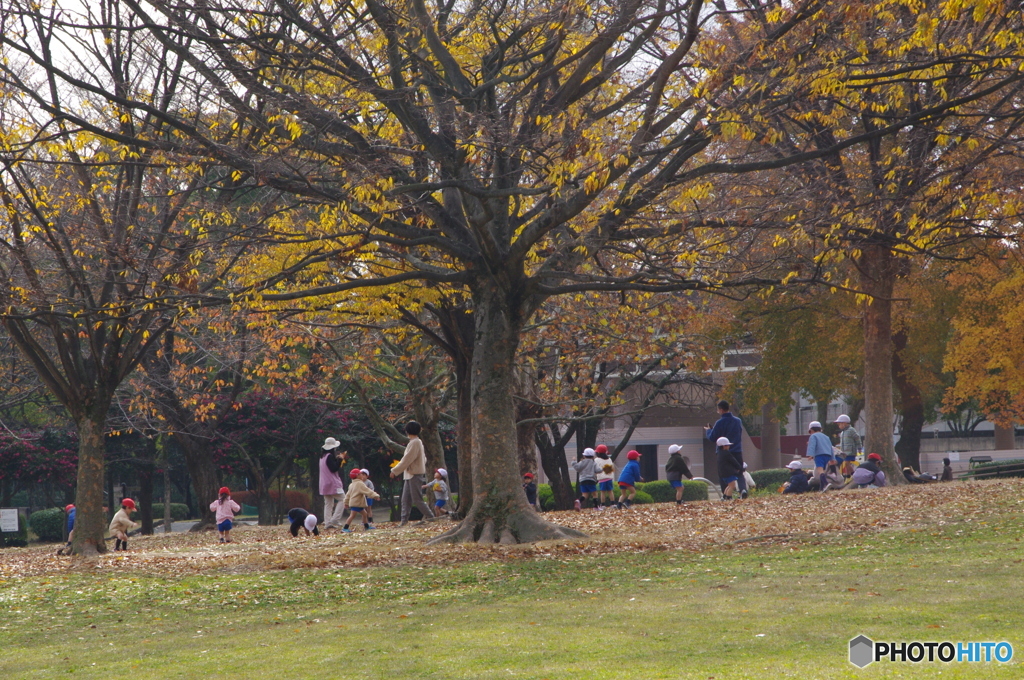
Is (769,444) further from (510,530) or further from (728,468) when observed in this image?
(510,530)

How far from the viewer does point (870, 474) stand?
1888 centimetres

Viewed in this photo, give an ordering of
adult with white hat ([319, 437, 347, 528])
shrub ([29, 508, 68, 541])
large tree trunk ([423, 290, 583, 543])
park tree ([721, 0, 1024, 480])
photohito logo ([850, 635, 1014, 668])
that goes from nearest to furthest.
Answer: photohito logo ([850, 635, 1014, 668])
park tree ([721, 0, 1024, 480])
large tree trunk ([423, 290, 583, 543])
adult with white hat ([319, 437, 347, 528])
shrub ([29, 508, 68, 541])

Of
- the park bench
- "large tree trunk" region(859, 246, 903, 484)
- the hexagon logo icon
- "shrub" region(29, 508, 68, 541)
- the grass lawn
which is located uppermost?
"large tree trunk" region(859, 246, 903, 484)

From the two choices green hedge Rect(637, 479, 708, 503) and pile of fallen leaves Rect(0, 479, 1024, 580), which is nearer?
pile of fallen leaves Rect(0, 479, 1024, 580)

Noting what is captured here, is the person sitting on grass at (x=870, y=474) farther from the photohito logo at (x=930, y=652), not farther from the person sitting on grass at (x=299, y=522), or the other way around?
the photohito logo at (x=930, y=652)

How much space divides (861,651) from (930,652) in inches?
15.1

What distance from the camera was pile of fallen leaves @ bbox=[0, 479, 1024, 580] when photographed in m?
11.9

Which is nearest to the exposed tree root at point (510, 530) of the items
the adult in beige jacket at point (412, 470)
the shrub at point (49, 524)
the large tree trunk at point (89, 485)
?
the adult in beige jacket at point (412, 470)

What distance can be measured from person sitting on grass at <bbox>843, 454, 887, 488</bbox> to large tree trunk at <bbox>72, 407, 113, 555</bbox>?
13759 millimetres

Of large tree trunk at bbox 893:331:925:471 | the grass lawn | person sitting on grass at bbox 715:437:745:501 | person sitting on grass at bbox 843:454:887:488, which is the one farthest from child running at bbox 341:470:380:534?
large tree trunk at bbox 893:331:925:471

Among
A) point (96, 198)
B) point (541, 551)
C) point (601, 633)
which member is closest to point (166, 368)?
point (96, 198)

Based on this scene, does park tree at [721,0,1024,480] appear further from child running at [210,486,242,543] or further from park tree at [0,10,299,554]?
child running at [210,486,242,543]

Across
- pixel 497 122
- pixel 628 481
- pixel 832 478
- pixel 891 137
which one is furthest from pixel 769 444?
pixel 497 122

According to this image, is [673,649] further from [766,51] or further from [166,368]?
[166,368]
